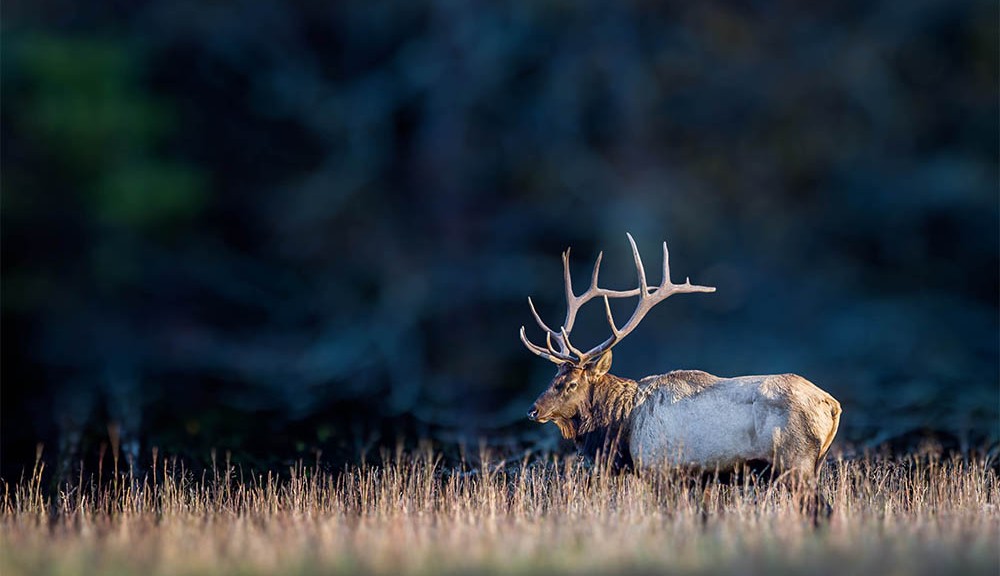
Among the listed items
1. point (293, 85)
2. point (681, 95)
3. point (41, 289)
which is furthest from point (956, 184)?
point (41, 289)

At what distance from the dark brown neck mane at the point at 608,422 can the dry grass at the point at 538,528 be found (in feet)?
0.45

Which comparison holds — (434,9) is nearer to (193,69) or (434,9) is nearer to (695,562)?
(193,69)

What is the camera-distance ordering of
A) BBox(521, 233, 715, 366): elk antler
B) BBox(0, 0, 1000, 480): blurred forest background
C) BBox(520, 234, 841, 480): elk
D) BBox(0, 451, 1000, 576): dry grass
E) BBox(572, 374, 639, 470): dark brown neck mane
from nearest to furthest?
BBox(0, 451, 1000, 576): dry grass < BBox(520, 234, 841, 480): elk < BBox(572, 374, 639, 470): dark brown neck mane < BBox(521, 233, 715, 366): elk antler < BBox(0, 0, 1000, 480): blurred forest background

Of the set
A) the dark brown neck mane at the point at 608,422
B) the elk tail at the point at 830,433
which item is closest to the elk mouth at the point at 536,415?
the dark brown neck mane at the point at 608,422

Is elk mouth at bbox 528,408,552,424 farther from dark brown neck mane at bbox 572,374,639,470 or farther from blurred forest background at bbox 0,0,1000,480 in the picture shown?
blurred forest background at bbox 0,0,1000,480

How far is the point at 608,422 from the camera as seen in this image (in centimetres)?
767

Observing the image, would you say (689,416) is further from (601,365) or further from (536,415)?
(536,415)

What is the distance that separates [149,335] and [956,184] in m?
11.6

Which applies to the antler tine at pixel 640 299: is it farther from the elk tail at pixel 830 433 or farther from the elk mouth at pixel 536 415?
the elk tail at pixel 830 433

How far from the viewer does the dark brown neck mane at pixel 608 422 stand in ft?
25.0

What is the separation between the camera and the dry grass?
5.88 meters

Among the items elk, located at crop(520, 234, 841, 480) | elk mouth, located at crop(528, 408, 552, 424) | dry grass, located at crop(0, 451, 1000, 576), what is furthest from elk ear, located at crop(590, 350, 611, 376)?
dry grass, located at crop(0, 451, 1000, 576)

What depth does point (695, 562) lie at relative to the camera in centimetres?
584

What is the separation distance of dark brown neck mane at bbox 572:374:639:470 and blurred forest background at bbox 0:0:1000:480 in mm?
9738
